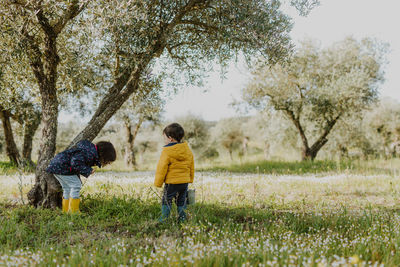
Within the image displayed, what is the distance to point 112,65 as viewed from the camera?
329 inches

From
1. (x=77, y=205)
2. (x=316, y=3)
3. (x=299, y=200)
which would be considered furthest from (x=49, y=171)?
(x=316, y=3)

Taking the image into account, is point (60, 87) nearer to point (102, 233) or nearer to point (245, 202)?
point (102, 233)

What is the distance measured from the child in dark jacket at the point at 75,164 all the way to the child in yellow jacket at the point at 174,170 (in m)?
1.26

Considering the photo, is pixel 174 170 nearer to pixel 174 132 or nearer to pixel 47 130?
pixel 174 132

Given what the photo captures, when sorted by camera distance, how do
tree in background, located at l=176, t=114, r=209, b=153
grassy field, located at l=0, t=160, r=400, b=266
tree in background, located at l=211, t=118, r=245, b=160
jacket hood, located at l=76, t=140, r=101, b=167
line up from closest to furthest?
1. grassy field, located at l=0, t=160, r=400, b=266
2. jacket hood, located at l=76, t=140, r=101, b=167
3. tree in background, located at l=176, t=114, r=209, b=153
4. tree in background, located at l=211, t=118, r=245, b=160

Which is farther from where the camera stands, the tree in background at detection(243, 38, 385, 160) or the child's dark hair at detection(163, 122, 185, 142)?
the tree in background at detection(243, 38, 385, 160)

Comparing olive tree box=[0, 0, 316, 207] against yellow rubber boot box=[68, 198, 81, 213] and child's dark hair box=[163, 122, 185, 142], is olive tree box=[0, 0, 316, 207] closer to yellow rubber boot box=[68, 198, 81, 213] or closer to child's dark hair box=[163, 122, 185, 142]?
yellow rubber boot box=[68, 198, 81, 213]

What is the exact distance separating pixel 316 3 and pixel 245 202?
211 inches

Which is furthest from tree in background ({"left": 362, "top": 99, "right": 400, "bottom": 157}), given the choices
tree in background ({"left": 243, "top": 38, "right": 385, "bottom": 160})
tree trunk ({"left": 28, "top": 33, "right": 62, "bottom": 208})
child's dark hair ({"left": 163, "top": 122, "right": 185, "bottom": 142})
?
tree trunk ({"left": 28, "top": 33, "right": 62, "bottom": 208})

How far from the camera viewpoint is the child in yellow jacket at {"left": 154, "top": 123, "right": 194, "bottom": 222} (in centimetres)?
539

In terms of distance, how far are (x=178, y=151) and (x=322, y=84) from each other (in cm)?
1692

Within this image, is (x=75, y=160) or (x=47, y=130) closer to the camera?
(x=75, y=160)

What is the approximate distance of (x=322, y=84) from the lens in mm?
19312

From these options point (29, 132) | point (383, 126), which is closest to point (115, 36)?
point (29, 132)
